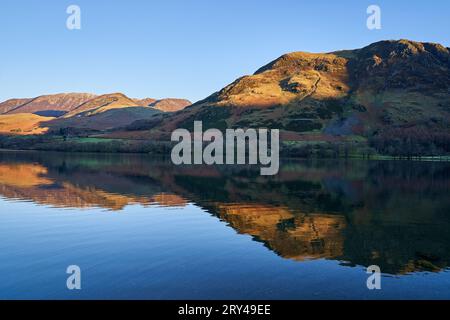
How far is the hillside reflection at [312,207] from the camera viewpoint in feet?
100

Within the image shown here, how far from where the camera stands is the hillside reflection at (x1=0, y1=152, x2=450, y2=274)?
3054cm

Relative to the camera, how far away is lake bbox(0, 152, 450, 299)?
22.1 metres

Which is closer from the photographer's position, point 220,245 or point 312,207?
point 220,245

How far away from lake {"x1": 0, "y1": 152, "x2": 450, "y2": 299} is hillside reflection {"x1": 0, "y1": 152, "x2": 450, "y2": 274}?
16 centimetres

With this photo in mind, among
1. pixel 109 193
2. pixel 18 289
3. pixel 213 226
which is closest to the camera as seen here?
pixel 18 289

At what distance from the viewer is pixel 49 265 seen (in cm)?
2539

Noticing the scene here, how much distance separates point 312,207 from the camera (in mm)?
51000

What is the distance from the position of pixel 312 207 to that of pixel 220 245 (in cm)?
2199

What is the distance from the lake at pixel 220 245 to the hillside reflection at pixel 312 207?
16 cm

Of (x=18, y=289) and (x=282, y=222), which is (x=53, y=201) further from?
(x=18, y=289)

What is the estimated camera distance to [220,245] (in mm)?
31781

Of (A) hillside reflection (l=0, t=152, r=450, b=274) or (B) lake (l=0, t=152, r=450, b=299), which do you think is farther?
(A) hillside reflection (l=0, t=152, r=450, b=274)
